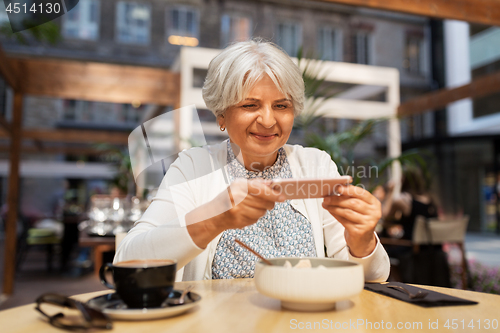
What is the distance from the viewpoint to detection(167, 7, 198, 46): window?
1212cm

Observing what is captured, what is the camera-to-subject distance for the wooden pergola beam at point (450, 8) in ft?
8.96

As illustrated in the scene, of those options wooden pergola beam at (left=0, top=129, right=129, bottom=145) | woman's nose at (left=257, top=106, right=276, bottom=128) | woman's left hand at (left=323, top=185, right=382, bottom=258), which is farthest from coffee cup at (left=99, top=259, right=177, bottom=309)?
wooden pergola beam at (left=0, top=129, right=129, bottom=145)

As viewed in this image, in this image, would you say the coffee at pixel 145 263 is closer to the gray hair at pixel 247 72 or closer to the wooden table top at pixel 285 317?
the wooden table top at pixel 285 317

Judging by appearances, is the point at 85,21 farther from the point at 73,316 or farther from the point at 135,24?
the point at 73,316

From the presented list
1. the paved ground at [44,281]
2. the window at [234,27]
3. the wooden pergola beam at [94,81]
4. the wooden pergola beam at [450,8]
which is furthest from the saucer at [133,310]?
the window at [234,27]

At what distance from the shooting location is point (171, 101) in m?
4.98

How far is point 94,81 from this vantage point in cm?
472

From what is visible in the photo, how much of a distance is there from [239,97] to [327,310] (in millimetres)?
655

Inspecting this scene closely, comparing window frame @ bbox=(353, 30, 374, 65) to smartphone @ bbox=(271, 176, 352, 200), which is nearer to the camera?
smartphone @ bbox=(271, 176, 352, 200)

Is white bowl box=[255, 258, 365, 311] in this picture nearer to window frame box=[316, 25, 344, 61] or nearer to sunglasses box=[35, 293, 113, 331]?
sunglasses box=[35, 293, 113, 331]

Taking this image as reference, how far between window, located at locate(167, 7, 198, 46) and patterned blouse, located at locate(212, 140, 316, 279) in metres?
11.7

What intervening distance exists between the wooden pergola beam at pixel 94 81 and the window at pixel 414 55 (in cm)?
1038

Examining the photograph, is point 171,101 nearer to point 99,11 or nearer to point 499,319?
point 499,319

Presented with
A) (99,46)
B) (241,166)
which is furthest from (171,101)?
(99,46)
